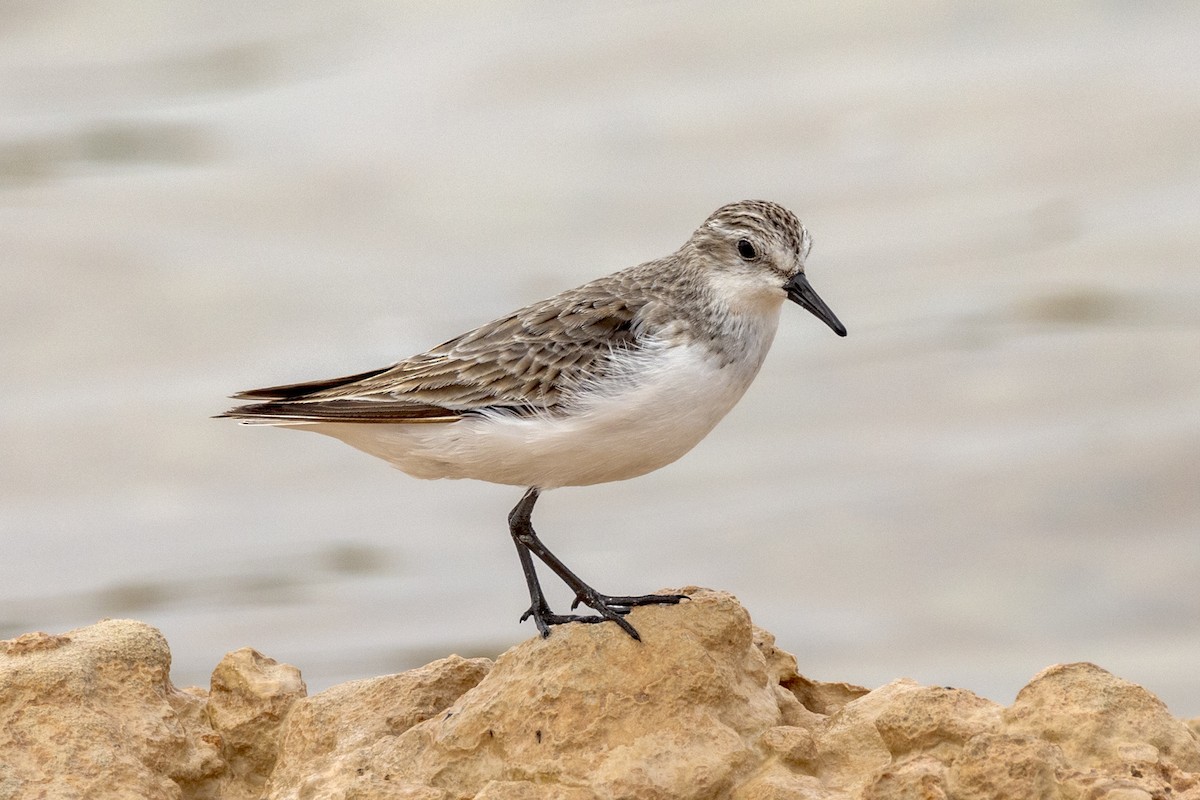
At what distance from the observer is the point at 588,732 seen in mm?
5691

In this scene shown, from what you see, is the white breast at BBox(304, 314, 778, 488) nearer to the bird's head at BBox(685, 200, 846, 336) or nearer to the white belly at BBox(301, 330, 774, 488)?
the white belly at BBox(301, 330, 774, 488)

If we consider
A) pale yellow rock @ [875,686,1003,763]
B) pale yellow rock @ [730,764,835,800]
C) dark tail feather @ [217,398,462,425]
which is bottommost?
pale yellow rock @ [730,764,835,800]

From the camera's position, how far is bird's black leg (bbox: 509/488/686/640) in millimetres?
6312

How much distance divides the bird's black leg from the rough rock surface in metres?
0.16

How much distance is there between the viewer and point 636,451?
6.71m

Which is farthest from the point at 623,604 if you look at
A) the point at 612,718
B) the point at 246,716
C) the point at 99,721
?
the point at 99,721

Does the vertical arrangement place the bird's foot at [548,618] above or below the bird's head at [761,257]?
below

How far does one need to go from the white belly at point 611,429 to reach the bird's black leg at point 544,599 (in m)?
0.19

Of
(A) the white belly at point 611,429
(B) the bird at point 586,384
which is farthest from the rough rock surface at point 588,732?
(A) the white belly at point 611,429

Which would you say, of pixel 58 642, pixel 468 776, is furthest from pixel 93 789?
pixel 468 776

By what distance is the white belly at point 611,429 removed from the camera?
6660 mm

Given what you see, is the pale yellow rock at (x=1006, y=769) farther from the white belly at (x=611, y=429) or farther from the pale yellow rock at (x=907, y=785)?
the white belly at (x=611, y=429)

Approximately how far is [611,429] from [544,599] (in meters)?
0.80

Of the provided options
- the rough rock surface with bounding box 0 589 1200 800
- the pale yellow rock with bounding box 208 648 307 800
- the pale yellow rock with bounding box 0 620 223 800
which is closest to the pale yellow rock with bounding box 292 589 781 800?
the rough rock surface with bounding box 0 589 1200 800
